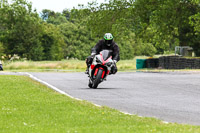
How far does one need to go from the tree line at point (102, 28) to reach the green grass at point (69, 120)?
26.6 metres

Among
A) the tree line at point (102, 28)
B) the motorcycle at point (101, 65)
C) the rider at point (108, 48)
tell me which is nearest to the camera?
the motorcycle at point (101, 65)

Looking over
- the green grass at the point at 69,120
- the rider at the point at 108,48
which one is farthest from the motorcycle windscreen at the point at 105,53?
the green grass at the point at 69,120

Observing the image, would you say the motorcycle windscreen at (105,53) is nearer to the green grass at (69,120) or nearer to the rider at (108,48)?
the rider at (108,48)

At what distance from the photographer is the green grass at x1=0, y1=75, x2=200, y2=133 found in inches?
313

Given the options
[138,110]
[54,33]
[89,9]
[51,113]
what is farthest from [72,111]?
[54,33]

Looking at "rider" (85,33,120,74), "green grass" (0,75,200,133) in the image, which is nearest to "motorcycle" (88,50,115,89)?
"rider" (85,33,120,74)

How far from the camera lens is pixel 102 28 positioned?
47.1 m

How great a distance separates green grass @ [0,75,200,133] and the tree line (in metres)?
26.6

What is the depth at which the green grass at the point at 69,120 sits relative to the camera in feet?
26.1

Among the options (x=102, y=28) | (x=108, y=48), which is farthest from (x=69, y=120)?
(x=102, y=28)

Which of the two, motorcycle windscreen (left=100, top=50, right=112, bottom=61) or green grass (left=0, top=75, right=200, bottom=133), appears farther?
motorcycle windscreen (left=100, top=50, right=112, bottom=61)

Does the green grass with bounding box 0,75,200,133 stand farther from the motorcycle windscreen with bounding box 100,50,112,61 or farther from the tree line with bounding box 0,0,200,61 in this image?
the tree line with bounding box 0,0,200,61

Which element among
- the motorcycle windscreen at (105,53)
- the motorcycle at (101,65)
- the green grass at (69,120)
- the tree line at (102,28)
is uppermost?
the tree line at (102,28)

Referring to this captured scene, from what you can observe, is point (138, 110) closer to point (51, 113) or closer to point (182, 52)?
point (51, 113)
